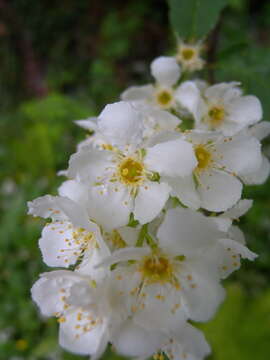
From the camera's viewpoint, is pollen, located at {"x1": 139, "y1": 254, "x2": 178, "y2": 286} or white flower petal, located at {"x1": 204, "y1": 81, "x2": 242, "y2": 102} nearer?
pollen, located at {"x1": 139, "y1": 254, "x2": 178, "y2": 286}

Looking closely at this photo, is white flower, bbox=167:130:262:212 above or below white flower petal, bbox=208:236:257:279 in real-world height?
above

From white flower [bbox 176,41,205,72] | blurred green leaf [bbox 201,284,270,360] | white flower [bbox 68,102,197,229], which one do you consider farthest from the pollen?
blurred green leaf [bbox 201,284,270,360]

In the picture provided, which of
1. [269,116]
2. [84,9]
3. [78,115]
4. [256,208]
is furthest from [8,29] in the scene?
[269,116]

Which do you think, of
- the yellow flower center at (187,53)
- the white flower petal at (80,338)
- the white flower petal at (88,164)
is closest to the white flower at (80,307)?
the white flower petal at (80,338)

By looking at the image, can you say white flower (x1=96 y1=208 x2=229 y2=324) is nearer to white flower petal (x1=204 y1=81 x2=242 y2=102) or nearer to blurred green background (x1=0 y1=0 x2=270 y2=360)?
white flower petal (x1=204 y1=81 x2=242 y2=102)

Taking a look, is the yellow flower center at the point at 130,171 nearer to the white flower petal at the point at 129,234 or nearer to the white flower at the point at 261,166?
the white flower petal at the point at 129,234

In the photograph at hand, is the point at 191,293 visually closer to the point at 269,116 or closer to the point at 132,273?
the point at 132,273

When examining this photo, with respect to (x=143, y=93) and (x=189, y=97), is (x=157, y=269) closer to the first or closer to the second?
(x=189, y=97)

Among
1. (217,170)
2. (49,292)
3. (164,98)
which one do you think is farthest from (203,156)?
(49,292)
